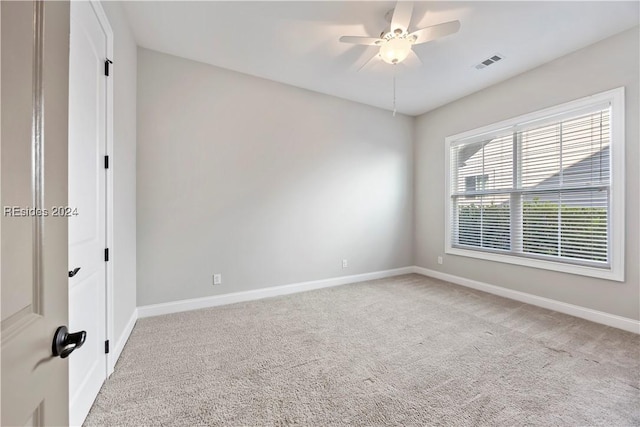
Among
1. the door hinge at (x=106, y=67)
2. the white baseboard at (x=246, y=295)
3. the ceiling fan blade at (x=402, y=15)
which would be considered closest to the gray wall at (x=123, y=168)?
the door hinge at (x=106, y=67)

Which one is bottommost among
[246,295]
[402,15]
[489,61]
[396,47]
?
[246,295]

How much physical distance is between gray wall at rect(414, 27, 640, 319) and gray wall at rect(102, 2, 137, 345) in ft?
14.0

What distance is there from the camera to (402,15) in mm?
2057

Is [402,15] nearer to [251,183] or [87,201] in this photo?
[251,183]

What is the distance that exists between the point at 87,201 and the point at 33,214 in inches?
Result: 50.5

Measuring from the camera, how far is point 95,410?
1.51m

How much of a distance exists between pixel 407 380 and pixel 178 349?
1.83 metres

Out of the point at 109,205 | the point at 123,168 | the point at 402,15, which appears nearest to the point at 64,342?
the point at 109,205

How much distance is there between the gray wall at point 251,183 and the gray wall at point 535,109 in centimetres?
66

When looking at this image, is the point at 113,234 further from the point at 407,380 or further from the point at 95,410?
the point at 407,380

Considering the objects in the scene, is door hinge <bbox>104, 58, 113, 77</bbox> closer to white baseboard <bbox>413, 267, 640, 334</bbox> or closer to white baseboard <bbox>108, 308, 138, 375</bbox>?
white baseboard <bbox>108, 308, 138, 375</bbox>

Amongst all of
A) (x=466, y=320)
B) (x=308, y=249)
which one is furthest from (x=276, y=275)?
(x=466, y=320)

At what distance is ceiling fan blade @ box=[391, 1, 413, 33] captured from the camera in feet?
6.40

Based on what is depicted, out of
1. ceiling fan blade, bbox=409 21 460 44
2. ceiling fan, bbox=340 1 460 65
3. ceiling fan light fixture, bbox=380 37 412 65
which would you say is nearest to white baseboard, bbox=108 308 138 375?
ceiling fan, bbox=340 1 460 65
